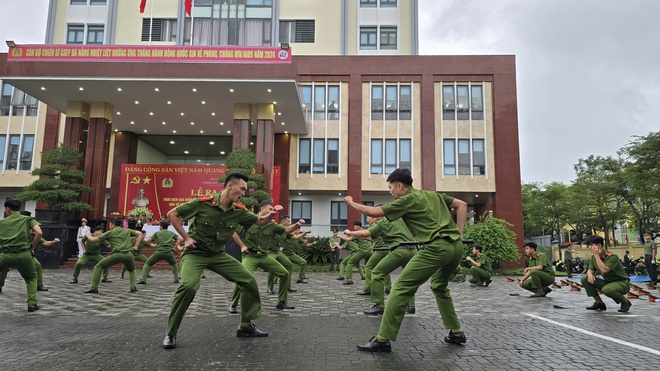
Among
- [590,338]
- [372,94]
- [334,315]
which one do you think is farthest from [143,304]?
[372,94]

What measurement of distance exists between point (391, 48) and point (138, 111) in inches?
732

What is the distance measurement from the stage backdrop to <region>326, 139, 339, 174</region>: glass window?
5009 mm

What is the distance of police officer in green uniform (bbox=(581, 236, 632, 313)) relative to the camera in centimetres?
822

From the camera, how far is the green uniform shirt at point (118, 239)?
35.8ft

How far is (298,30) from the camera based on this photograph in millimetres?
32812

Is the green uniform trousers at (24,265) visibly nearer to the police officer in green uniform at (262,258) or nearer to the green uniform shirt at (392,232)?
the police officer in green uniform at (262,258)

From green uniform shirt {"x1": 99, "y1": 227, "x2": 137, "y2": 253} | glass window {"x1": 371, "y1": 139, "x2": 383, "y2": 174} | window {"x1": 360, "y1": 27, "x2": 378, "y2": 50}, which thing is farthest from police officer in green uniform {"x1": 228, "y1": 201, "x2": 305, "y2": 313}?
window {"x1": 360, "y1": 27, "x2": 378, "y2": 50}

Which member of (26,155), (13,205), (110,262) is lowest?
(110,262)

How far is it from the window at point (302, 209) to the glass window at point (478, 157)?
11530 mm

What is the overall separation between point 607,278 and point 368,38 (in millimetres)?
28081

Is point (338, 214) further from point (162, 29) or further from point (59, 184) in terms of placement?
point (162, 29)

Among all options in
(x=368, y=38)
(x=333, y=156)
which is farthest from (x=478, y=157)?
(x=368, y=38)

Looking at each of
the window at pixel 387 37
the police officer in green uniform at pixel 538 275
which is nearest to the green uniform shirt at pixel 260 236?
the police officer in green uniform at pixel 538 275

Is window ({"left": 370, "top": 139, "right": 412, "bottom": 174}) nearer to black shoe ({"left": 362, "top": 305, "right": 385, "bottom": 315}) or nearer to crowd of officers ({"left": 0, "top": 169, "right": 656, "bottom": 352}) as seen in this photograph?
crowd of officers ({"left": 0, "top": 169, "right": 656, "bottom": 352})
